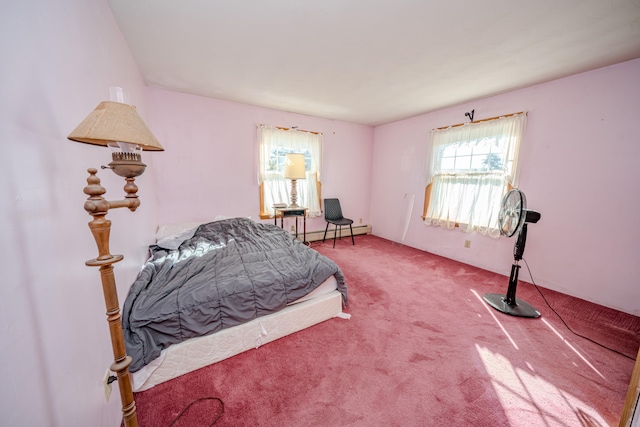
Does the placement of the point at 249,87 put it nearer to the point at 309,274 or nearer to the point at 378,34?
the point at 378,34

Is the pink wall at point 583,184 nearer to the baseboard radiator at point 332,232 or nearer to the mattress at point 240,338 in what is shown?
the baseboard radiator at point 332,232

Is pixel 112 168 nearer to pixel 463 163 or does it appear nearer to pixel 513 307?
pixel 513 307

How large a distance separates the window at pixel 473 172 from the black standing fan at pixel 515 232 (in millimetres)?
885

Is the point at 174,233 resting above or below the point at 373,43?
below

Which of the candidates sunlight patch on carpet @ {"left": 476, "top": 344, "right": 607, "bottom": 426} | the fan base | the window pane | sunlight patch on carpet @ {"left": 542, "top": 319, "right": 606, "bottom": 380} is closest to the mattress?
sunlight patch on carpet @ {"left": 476, "top": 344, "right": 607, "bottom": 426}

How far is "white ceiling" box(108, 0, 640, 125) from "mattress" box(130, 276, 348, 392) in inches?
80.0

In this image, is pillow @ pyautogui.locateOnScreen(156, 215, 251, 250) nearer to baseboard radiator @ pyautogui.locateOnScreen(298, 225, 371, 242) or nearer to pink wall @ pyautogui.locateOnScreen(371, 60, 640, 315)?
baseboard radiator @ pyautogui.locateOnScreen(298, 225, 371, 242)

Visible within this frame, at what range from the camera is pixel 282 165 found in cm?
390

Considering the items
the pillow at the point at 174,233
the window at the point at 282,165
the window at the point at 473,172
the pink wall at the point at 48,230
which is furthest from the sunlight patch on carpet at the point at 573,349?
the pillow at the point at 174,233

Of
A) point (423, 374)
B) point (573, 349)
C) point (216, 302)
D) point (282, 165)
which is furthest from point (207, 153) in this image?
point (573, 349)

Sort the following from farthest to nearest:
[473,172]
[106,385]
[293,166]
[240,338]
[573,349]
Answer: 1. [293,166]
2. [473,172]
3. [573,349]
4. [240,338]
5. [106,385]

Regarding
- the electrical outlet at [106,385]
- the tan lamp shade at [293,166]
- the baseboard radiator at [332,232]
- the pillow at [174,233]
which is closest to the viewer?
the electrical outlet at [106,385]

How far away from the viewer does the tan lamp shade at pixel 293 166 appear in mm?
3575

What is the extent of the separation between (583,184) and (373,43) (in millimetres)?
2597
